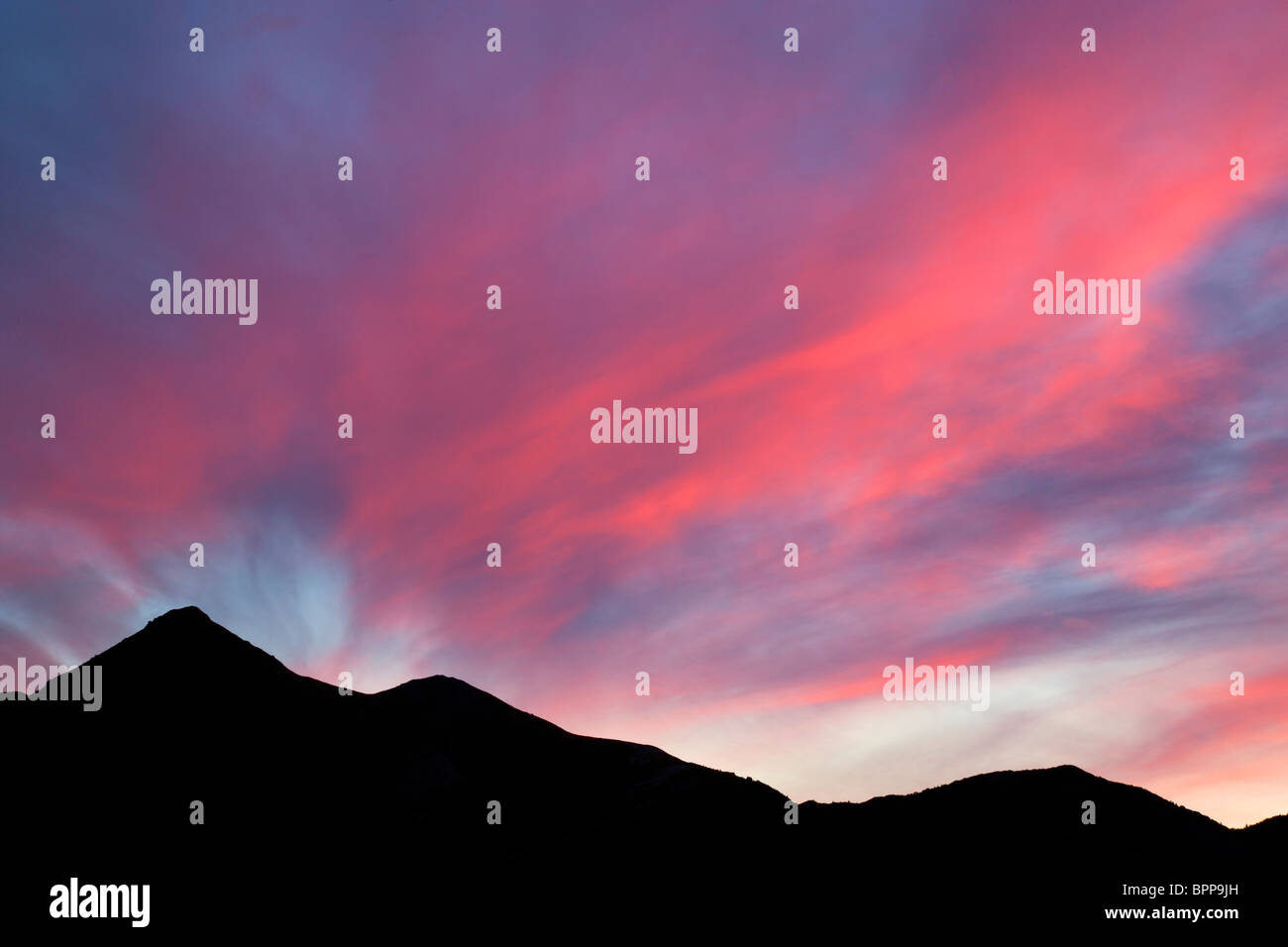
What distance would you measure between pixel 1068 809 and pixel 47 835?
50.8 meters

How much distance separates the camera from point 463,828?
5238 cm

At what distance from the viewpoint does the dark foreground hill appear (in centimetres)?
4331

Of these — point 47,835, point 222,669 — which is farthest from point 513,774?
point 47,835

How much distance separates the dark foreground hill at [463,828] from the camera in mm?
43312
